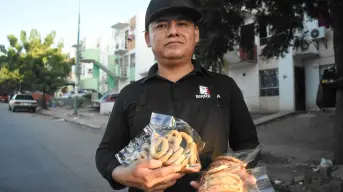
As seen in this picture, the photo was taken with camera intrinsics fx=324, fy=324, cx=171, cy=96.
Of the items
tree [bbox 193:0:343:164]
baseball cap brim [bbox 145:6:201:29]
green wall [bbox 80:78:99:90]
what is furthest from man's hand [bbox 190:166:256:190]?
green wall [bbox 80:78:99:90]

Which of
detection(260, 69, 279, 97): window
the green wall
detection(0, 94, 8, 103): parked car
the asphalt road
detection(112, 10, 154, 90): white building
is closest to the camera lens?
the asphalt road

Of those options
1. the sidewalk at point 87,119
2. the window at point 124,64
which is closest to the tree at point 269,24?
the sidewalk at point 87,119

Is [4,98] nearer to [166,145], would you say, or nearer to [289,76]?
[289,76]

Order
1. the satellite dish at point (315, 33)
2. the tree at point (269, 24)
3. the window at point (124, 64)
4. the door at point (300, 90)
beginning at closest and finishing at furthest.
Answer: the tree at point (269, 24)
the satellite dish at point (315, 33)
the door at point (300, 90)
the window at point (124, 64)

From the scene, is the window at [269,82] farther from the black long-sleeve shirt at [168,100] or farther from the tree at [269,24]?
the black long-sleeve shirt at [168,100]

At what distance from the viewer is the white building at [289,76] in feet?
54.6

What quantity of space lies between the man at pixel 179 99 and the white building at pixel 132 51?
2973 centimetres

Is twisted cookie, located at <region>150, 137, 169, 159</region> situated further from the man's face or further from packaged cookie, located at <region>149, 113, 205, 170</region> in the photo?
the man's face

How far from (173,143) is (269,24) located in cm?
753

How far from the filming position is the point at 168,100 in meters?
1.59

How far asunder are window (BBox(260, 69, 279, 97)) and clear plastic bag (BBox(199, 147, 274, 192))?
1827 cm

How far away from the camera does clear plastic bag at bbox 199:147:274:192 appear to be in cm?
114

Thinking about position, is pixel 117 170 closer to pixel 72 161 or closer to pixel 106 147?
pixel 106 147

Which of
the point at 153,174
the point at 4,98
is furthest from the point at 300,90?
the point at 4,98
